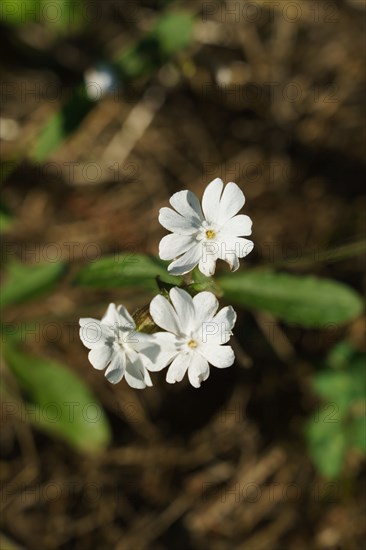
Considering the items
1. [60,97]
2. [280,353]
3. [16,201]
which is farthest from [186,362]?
[60,97]

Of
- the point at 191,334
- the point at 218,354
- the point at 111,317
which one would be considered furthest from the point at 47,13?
the point at 218,354

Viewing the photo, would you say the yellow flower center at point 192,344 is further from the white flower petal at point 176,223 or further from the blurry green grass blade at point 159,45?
the blurry green grass blade at point 159,45

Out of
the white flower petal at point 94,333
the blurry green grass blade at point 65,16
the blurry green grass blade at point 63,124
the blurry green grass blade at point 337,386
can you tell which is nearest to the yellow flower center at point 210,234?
the white flower petal at point 94,333

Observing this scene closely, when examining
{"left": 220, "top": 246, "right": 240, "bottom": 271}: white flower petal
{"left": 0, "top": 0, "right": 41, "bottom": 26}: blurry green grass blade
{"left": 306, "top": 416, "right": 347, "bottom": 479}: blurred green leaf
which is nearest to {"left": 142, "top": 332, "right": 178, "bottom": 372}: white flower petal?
{"left": 220, "top": 246, "right": 240, "bottom": 271}: white flower petal

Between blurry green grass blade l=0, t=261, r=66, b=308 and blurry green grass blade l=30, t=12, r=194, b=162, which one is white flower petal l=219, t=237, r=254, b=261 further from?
blurry green grass blade l=30, t=12, r=194, b=162

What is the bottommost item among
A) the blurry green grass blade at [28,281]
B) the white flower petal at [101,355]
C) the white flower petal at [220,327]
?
the white flower petal at [101,355]
